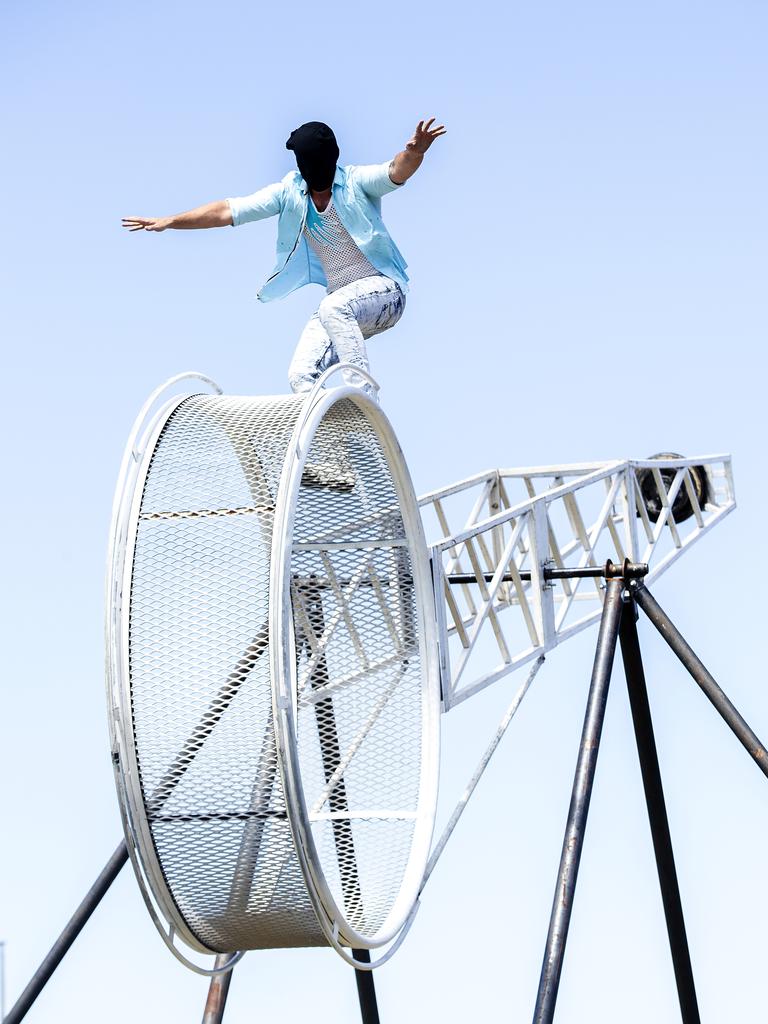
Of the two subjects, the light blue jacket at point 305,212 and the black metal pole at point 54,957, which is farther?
the black metal pole at point 54,957

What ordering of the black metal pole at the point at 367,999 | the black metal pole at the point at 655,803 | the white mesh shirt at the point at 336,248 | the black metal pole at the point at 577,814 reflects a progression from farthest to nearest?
the black metal pole at the point at 367,999 < the black metal pole at the point at 655,803 < the white mesh shirt at the point at 336,248 < the black metal pole at the point at 577,814

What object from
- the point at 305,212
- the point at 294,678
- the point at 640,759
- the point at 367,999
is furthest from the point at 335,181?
the point at 367,999

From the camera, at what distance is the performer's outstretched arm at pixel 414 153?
14.2 metres

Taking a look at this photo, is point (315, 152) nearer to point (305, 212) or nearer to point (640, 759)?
point (305, 212)

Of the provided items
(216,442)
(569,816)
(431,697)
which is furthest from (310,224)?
(569,816)

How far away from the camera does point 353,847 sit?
1455cm

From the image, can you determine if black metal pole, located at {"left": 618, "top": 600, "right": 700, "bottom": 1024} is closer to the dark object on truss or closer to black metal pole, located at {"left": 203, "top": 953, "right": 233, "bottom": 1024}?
the dark object on truss

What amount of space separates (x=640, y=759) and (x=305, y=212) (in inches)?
197

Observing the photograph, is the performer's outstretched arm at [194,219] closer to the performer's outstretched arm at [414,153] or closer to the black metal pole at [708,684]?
the performer's outstretched arm at [414,153]

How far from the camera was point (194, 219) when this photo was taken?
1503 cm

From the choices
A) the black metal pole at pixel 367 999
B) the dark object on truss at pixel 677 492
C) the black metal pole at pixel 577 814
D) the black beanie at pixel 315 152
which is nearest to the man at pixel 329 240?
the black beanie at pixel 315 152

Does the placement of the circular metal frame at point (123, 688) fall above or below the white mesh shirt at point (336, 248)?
below

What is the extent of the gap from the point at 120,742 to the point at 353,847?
89.6 inches

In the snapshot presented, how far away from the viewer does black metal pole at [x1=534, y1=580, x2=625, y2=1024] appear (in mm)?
13805
